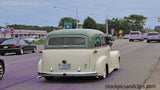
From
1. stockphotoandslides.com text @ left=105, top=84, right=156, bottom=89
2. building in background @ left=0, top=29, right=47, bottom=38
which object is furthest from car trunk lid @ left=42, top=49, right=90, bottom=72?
building in background @ left=0, top=29, right=47, bottom=38

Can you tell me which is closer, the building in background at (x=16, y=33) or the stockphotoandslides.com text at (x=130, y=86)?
the stockphotoandslides.com text at (x=130, y=86)

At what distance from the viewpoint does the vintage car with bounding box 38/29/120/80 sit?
8.97 metres

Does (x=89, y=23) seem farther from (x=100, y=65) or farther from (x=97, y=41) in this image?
(x=100, y=65)

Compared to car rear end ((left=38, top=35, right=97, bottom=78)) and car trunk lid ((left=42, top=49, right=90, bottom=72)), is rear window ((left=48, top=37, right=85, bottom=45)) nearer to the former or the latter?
car rear end ((left=38, top=35, right=97, bottom=78))

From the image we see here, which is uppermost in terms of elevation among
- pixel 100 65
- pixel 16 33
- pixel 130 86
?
pixel 100 65

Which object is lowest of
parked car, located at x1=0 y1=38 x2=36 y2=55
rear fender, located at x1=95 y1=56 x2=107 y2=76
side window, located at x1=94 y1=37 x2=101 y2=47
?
parked car, located at x1=0 y1=38 x2=36 y2=55

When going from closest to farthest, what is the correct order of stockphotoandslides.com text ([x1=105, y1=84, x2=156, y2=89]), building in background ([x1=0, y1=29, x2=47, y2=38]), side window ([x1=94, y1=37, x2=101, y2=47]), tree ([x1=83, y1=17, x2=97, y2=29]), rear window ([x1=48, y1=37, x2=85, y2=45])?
1. stockphotoandslides.com text ([x1=105, y1=84, x2=156, y2=89])
2. rear window ([x1=48, y1=37, x2=85, y2=45])
3. side window ([x1=94, y1=37, x2=101, y2=47])
4. building in background ([x1=0, y1=29, x2=47, y2=38])
5. tree ([x1=83, y1=17, x2=97, y2=29])

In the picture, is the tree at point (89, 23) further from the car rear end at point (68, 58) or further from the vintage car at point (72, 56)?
the car rear end at point (68, 58)

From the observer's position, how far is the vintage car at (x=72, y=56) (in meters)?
8.97

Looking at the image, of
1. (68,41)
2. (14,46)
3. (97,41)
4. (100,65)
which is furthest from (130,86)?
(14,46)

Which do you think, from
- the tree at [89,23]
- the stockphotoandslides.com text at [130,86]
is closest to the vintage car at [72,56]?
the stockphotoandslides.com text at [130,86]

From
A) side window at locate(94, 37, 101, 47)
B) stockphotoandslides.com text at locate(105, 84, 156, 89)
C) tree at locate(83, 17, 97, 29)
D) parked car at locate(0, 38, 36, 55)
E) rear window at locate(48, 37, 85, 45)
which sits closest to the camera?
stockphotoandslides.com text at locate(105, 84, 156, 89)

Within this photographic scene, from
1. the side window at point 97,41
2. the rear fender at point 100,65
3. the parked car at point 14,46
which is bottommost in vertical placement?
the parked car at point 14,46

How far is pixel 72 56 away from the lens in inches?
354
